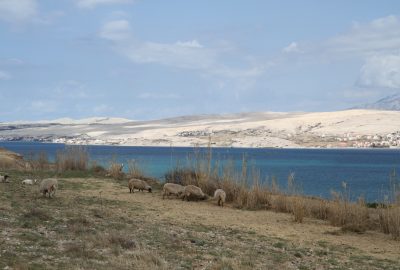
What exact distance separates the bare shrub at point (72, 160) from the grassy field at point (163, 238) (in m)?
8.72

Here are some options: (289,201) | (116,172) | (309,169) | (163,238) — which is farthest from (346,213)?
(309,169)

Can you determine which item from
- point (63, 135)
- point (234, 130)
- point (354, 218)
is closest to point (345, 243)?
point (354, 218)

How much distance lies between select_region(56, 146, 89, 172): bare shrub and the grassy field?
872cm

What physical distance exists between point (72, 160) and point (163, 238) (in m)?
15.9

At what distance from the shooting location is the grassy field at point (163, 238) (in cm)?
707

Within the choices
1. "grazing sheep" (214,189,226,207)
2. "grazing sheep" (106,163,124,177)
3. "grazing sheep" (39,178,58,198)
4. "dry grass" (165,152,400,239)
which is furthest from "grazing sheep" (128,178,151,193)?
"grazing sheep" (106,163,124,177)

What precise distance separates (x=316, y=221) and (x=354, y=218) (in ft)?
3.42

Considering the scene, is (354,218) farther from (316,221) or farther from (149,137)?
(149,137)

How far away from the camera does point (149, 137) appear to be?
148125mm

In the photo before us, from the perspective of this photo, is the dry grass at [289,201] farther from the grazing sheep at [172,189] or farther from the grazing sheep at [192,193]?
the grazing sheep at [172,189]

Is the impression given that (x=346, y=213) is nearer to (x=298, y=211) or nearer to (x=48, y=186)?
(x=298, y=211)

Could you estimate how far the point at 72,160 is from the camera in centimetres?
2391

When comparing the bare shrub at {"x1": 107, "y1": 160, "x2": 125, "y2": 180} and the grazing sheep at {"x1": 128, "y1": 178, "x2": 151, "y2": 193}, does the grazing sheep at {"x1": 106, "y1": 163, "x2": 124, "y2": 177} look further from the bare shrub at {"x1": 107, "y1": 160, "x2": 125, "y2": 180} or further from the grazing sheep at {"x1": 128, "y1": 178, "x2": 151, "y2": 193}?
the grazing sheep at {"x1": 128, "y1": 178, "x2": 151, "y2": 193}

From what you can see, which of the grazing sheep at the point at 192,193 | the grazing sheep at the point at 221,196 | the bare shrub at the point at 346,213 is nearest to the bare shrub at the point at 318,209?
the bare shrub at the point at 346,213
